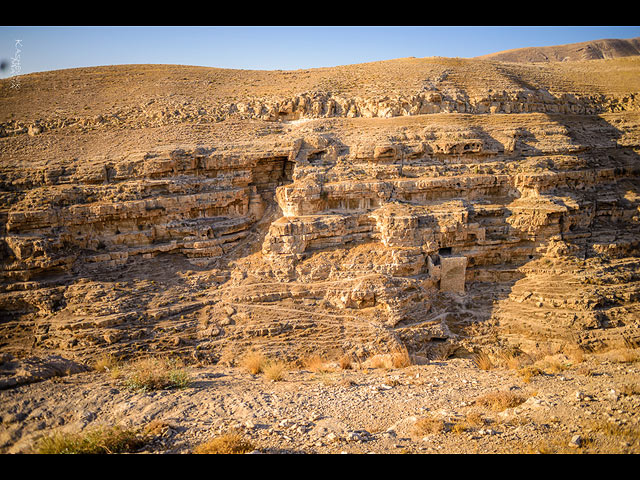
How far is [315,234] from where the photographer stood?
13.1 metres

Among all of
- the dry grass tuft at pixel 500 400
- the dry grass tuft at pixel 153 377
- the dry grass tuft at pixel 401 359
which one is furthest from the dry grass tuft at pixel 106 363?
the dry grass tuft at pixel 500 400

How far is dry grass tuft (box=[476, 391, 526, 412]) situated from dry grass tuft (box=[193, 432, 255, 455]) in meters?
4.65

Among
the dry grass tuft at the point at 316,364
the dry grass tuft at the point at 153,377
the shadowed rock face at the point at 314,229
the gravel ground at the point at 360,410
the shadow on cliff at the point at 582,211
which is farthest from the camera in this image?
the shadow on cliff at the point at 582,211

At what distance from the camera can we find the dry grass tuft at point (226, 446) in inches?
247

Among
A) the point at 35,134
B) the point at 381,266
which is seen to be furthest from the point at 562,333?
the point at 35,134

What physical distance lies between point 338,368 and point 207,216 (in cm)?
690

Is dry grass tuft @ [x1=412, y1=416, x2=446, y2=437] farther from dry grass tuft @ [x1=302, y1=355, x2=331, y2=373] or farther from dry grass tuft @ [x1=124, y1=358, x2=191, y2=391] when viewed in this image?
dry grass tuft @ [x1=124, y1=358, x2=191, y2=391]

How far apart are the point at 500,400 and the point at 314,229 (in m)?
7.24

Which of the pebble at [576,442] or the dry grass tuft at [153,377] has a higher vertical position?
the pebble at [576,442]

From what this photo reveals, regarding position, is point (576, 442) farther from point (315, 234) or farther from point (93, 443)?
point (315, 234)

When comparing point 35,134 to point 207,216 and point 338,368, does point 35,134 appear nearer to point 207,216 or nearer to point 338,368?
point 207,216

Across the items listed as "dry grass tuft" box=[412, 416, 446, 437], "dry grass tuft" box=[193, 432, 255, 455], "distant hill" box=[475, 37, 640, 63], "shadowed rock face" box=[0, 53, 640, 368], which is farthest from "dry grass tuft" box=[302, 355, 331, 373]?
"distant hill" box=[475, 37, 640, 63]

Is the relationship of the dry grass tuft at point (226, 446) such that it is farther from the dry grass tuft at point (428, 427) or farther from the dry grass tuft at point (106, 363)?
the dry grass tuft at point (106, 363)

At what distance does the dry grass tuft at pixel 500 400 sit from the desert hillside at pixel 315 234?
4.09 ft
